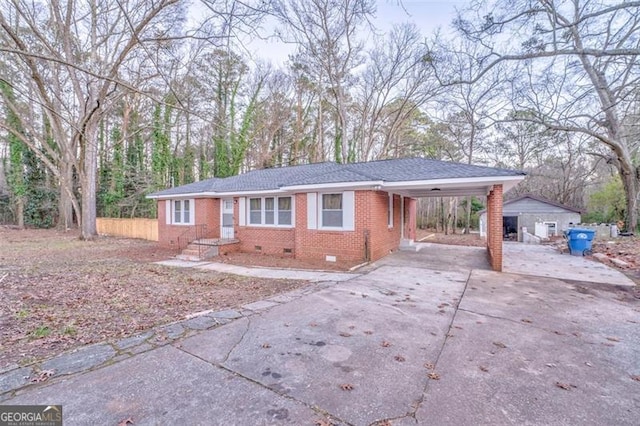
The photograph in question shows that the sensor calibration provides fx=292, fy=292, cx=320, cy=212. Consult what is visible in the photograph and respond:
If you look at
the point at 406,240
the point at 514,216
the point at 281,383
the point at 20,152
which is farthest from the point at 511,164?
the point at 20,152

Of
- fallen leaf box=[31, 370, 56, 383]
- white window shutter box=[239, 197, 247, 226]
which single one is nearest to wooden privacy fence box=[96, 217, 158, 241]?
white window shutter box=[239, 197, 247, 226]

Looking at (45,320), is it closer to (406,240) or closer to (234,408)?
(234,408)

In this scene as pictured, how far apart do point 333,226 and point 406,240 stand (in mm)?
4852

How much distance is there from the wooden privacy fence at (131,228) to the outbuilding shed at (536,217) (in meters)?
21.2

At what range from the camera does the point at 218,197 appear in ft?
43.7

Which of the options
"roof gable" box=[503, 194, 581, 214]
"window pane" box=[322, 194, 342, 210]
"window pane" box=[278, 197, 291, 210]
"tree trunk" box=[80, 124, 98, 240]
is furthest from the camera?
"roof gable" box=[503, 194, 581, 214]

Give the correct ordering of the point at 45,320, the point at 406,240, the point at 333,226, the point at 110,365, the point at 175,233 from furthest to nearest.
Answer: the point at 175,233 → the point at 406,240 → the point at 333,226 → the point at 45,320 → the point at 110,365

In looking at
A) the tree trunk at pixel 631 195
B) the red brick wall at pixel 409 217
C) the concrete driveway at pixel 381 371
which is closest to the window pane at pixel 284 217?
the red brick wall at pixel 409 217

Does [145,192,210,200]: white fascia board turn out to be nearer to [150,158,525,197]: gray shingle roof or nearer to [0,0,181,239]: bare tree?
[150,158,525,197]: gray shingle roof

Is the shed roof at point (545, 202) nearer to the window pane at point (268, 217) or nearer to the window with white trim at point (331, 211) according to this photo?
the window with white trim at point (331, 211)

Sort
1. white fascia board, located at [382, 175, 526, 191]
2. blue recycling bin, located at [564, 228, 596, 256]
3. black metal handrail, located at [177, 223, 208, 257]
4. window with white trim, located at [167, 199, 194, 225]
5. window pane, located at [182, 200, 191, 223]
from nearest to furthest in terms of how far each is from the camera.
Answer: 1. white fascia board, located at [382, 175, 526, 191]
2. blue recycling bin, located at [564, 228, 596, 256]
3. black metal handrail, located at [177, 223, 208, 257]
4. window with white trim, located at [167, 199, 194, 225]
5. window pane, located at [182, 200, 191, 223]

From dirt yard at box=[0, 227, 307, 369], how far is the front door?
404cm

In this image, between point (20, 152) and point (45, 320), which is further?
point (20, 152)

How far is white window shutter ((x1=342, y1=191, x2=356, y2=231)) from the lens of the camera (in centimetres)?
932
